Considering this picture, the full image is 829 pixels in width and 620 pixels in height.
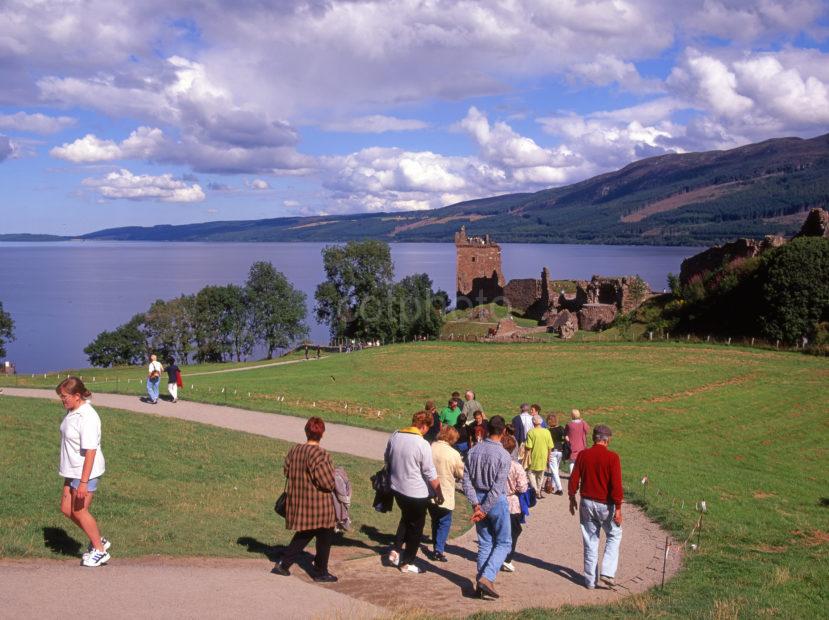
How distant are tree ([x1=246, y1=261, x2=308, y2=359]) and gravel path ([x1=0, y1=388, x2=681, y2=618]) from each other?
71829 millimetres

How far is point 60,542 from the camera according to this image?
887 centimetres

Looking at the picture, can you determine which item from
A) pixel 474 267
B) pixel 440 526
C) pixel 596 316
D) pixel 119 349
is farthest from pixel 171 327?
pixel 440 526

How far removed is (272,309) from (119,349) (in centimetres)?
1582

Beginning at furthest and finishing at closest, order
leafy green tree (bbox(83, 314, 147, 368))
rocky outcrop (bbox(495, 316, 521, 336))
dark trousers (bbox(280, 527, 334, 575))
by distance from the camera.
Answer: leafy green tree (bbox(83, 314, 147, 368)) < rocky outcrop (bbox(495, 316, 521, 336)) < dark trousers (bbox(280, 527, 334, 575))

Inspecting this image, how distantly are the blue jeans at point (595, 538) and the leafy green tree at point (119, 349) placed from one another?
74860mm

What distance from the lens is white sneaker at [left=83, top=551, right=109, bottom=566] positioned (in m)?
8.16

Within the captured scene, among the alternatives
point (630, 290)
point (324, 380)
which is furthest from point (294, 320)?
point (324, 380)

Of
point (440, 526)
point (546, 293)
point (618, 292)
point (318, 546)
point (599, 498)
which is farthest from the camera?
point (546, 293)

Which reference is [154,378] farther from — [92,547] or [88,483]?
[88,483]

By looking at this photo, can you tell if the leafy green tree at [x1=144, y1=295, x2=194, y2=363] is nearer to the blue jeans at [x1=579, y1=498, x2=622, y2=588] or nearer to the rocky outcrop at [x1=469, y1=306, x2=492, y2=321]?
the rocky outcrop at [x1=469, y1=306, x2=492, y2=321]

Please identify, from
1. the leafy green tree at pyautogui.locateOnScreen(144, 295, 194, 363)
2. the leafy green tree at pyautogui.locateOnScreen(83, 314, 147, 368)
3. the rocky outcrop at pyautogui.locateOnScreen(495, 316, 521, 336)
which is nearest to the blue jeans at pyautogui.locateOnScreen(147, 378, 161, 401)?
the rocky outcrop at pyautogui.locateOnScreen(495, 316, 521, 336)

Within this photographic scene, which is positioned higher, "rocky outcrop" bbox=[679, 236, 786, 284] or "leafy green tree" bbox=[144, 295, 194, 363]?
"rocky outcrop" bbox=[679, 236, 786, 284]

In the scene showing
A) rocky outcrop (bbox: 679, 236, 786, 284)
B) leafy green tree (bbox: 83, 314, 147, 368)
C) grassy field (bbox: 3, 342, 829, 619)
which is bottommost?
leafy green tree (bbox: 83, 314, 147, 368)

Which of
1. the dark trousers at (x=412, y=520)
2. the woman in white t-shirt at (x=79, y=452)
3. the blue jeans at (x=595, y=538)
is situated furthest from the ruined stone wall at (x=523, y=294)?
the woman in white t-shirt at (x=79, y=452)
